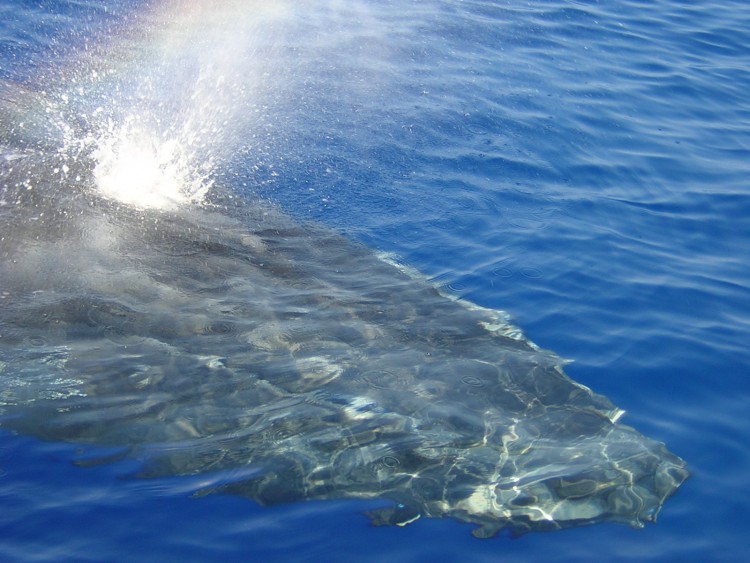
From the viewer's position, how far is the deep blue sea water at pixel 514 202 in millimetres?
4828

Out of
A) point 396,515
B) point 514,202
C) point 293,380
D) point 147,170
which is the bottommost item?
point 396,515

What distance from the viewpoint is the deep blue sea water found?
4.83m

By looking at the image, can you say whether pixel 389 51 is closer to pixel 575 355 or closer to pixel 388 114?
pixel 388 114

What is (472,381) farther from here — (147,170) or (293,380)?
(147,170)

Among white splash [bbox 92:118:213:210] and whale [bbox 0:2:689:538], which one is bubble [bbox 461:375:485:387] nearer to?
whale [bbox 0:2:689:538]

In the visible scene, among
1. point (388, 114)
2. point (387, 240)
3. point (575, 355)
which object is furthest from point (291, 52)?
point (575, 355)

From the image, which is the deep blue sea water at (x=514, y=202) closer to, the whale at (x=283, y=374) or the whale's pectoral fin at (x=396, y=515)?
the whale's pectoral fin at (x=396, y=515)

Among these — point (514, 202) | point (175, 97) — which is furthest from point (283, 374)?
point (175, 97)

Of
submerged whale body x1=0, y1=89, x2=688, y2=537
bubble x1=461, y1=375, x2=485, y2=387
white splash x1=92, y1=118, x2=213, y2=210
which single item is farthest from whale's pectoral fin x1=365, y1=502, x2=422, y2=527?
white splash x1=92, y1=118, x2=213, y2=210

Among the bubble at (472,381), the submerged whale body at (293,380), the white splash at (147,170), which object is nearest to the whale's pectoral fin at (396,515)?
the submerged whale body at (293,380)

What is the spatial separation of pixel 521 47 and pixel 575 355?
7.49m

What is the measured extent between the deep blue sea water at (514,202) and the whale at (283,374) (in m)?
0.22

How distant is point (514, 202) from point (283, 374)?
3.99 m

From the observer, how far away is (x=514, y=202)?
884 centimetres
